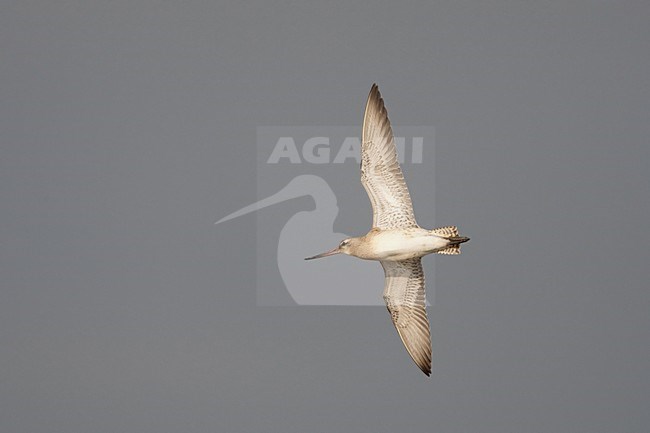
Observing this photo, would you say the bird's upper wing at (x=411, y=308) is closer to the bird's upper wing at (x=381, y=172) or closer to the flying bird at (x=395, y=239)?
the flying bird at (x=395, y=239)

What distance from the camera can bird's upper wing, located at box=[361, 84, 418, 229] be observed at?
546 inches

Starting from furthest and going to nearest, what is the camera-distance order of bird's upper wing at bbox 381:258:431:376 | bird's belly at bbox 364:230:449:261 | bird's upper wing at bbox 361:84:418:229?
bird's upper wing at bbox 381:258:431:376, bird's upper wing at bbox 361:84:418:229, bird's belly at bbox 364:230:449:261

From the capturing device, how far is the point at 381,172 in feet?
45.6

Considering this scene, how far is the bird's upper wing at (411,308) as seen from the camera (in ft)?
47.7

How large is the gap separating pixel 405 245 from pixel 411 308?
1.41 m

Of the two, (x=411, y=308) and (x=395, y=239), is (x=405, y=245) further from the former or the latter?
(x=411, y=308)

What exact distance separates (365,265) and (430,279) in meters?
1.68

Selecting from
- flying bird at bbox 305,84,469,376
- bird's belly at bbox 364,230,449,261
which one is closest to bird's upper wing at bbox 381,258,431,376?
flying bird at bbox 305,84,469,376

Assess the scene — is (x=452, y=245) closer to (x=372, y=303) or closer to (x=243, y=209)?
(x=372, y=303)

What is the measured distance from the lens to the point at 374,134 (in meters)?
14.0

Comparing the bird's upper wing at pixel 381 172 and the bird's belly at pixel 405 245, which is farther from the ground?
the bird's upper wing at pixel 381 172

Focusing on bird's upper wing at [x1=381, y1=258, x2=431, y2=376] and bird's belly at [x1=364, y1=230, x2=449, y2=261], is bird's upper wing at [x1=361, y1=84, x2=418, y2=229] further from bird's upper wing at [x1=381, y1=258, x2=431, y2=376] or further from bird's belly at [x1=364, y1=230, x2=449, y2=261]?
bird's upper wing at [x1=381, y1=258, x2=431, y2=376]

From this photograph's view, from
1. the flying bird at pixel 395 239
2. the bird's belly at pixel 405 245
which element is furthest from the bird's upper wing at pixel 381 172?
the bird's belly at pixel 405 245

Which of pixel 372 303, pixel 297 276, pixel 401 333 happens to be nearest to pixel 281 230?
pixel 297 276
